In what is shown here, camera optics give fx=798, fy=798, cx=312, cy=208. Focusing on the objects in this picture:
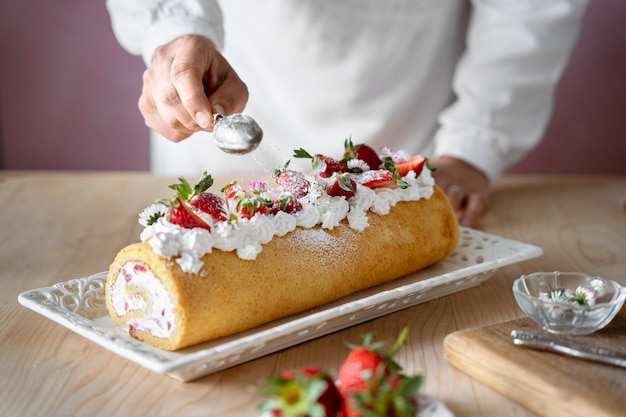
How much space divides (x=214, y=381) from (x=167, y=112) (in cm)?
71

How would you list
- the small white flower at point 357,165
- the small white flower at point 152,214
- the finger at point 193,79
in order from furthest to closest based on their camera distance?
the small white flower at point 357,165, the finger at point 193,79, the small white flower at point 152,214

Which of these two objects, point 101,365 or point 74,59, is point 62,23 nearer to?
point 74,59

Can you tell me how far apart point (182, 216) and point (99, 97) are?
2.56 metres

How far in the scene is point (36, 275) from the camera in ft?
6.40

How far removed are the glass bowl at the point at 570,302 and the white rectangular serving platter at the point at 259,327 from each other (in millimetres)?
162

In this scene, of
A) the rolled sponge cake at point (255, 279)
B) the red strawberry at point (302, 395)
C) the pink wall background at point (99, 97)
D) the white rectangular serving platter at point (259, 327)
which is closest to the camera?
the red strawberry at point (302, 395)

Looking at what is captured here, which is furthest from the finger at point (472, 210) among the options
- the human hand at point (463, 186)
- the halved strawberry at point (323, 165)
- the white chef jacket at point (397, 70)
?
the halved strawberry at point (323, 165)

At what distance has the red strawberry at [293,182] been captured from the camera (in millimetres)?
1742

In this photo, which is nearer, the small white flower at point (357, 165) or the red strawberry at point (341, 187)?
the red strawberry at point (341, 187)

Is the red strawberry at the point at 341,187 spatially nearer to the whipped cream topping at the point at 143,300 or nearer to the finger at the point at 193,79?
the finger at the point at 193,79

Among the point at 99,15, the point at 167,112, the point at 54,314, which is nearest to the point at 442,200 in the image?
the point at 167,112

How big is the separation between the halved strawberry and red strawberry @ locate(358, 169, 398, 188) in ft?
0.18

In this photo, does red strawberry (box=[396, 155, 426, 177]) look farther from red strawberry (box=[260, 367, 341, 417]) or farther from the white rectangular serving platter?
red strawberry (box=[260, 367, 341, 417])

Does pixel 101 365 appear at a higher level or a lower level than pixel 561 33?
lower
